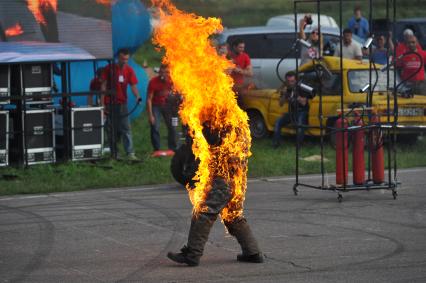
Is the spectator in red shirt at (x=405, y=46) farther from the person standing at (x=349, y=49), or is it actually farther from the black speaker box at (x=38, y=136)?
the black speaker box at (x=38, y=136)

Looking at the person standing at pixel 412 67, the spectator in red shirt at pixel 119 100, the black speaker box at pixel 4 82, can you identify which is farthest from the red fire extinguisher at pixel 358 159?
the person standing at pixel 412 67

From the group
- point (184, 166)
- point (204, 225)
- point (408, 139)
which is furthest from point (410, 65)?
point (204, 225)

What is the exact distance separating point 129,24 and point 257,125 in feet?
11.2

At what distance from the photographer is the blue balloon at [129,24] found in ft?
71.7

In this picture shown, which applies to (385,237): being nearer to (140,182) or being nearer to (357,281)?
(357,281)

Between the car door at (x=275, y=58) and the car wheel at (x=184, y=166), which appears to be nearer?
the car wheel at (x=184, y=166)

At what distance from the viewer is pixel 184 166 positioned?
1499cm

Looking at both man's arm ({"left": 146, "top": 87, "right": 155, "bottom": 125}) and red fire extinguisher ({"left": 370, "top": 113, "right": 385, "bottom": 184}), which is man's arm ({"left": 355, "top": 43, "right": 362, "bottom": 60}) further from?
red fire extinguisher ({"left": 370, "top": 113, "right": 385, "bottom": 184})

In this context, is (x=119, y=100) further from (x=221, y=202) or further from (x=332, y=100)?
(x=221, y=202)

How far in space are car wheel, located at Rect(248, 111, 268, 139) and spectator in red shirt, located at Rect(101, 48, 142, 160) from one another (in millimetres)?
2962

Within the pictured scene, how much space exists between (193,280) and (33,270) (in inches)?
61.4

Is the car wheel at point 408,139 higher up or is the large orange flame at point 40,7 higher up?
the large orange flame at point 40,7

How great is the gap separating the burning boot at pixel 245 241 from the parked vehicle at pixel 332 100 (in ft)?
26.4

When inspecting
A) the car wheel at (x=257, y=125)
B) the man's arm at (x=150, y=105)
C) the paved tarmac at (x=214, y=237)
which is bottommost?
the paved tarmac at (x=214, y=237)
